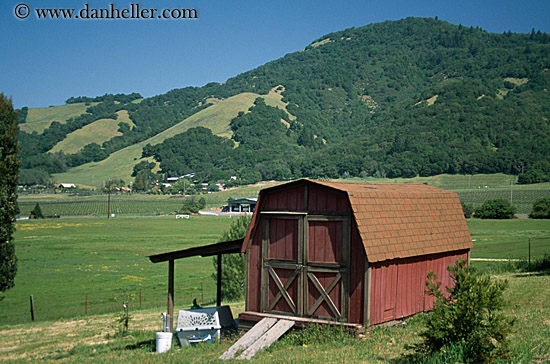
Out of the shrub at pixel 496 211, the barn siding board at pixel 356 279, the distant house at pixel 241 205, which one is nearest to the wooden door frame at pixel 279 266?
the barn siding board at pixel 356 279

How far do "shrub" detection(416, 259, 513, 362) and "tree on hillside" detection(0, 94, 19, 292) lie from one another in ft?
75.0

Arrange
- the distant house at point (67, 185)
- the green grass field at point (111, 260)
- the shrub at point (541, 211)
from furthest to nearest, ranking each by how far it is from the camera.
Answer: the distant house at point (67, 185) → the shrub at point (541, 211) → the green grass field at point (111, 260)

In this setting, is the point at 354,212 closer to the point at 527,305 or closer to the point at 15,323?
the point at 527,305

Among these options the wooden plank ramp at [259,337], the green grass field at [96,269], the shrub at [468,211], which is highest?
the wooden plank ramp at [259,337]

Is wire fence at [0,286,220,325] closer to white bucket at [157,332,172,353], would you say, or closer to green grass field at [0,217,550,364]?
green grass field at [0,217,550,364]

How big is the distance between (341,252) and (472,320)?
5.82 meters

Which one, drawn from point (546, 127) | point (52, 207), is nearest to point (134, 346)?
point (52, 207)

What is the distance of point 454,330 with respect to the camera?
32.8 ft

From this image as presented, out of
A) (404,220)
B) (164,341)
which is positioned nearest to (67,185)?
(164,341)

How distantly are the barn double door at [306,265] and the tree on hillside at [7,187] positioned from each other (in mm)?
16139

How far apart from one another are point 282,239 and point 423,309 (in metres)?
4.72

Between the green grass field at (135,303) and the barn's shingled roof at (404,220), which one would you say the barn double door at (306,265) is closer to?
the barn's shingled roof at (404,220)

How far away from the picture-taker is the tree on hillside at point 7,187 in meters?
27.2

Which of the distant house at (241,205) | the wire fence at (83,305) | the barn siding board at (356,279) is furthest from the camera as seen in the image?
the distant house at (241,205)
